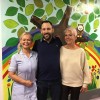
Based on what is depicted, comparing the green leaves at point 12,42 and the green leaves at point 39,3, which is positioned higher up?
the green leaves at point 39,3

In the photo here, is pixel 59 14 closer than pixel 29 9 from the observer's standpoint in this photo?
No

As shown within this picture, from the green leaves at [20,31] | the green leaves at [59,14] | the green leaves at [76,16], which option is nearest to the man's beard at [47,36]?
the green leaves at [20,31]

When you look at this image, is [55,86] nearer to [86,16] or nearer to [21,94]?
[21,94]

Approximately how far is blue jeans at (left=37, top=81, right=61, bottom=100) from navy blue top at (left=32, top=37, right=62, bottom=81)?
0.16ft

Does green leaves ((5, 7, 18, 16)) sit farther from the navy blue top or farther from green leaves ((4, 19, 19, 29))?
the navy blue top

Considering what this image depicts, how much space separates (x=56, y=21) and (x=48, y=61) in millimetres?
827

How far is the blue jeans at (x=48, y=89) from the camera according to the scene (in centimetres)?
218

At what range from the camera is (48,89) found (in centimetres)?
223

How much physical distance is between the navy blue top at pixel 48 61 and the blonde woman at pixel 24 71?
0.08m

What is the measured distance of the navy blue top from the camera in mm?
2150

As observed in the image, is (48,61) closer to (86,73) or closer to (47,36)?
(47,36)

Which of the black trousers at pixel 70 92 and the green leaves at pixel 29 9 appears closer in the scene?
the black trousers at pixel 70 92

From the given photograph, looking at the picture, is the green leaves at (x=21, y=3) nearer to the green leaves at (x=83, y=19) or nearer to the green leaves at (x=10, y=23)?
the green leaves at (x=10, y=23)

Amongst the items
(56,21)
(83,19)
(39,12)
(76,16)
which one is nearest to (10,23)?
(39,12)
